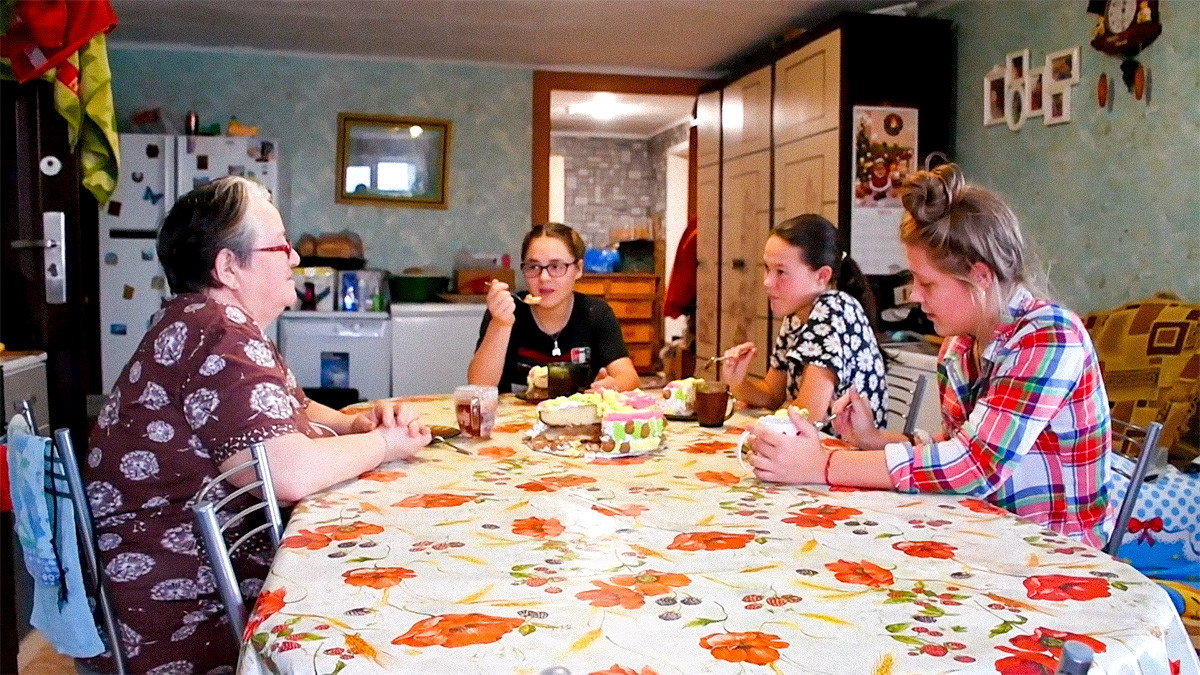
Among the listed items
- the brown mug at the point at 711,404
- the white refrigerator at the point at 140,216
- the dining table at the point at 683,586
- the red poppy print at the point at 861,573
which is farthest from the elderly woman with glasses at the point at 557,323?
the white refrigerator at the point at 140,216

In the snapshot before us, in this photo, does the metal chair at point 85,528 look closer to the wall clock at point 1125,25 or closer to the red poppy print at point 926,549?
the red poppy print at point 926,549

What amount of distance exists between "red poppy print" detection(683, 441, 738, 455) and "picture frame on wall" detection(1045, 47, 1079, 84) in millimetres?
2477

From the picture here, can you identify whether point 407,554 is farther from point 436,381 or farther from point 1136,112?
point 436,381

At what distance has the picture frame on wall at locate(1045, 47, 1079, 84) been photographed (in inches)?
140

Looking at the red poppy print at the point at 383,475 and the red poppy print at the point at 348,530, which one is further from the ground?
the red poppy print at the point at 383,475

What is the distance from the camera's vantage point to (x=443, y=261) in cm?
611

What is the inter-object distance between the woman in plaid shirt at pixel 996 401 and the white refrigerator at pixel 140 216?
4.35 m

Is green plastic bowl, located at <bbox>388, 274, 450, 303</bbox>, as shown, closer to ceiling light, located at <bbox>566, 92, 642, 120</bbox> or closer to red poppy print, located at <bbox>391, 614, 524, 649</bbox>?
ceiling light, located at <bbox>566, 92, 642, 120</bbox>

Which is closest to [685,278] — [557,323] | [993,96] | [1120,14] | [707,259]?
[707,259]

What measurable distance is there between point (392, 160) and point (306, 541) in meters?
5.00

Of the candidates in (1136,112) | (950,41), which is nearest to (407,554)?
(1136,112)

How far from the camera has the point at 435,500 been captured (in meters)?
1.53

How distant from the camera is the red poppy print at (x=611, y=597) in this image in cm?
104

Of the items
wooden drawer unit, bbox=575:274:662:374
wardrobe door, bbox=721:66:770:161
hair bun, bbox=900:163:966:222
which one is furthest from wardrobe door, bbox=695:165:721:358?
hair bun, bbox=900:163:966:222
